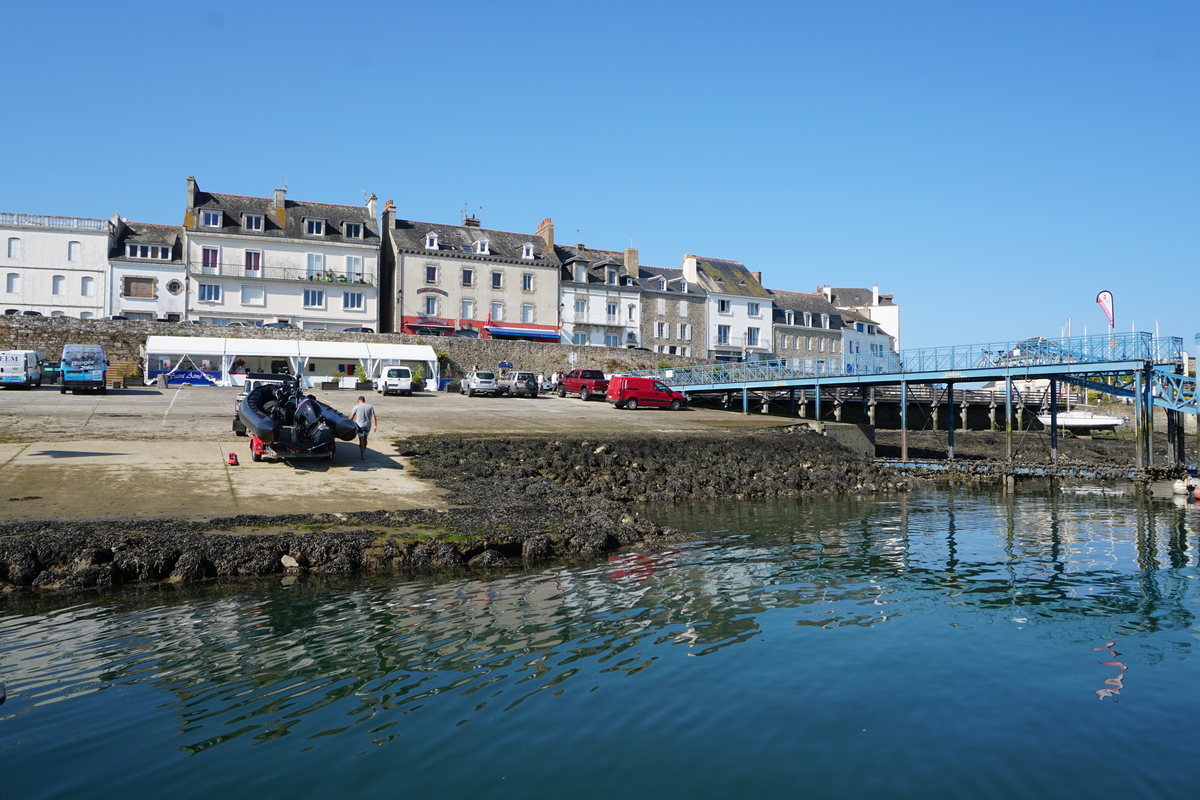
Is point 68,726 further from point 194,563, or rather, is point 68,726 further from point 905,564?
point 905,564

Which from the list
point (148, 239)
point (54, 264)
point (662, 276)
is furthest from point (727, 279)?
point (54, 264)

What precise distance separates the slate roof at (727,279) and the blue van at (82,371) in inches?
1932

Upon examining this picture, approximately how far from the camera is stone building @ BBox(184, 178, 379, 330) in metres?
55.0

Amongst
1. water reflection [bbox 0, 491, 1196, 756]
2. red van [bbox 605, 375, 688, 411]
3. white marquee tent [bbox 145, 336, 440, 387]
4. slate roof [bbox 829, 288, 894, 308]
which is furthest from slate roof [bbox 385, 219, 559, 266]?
water reflection [bbox 0, 491, 1196, 756]

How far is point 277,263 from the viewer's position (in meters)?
56.5

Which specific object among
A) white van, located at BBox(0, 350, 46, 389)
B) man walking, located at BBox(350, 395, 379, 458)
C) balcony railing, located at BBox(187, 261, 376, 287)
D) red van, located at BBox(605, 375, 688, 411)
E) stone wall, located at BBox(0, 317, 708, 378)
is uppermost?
balcony railing, located at BBox(187, 261, 376, 287)

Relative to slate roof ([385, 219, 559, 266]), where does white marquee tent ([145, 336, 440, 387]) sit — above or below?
below

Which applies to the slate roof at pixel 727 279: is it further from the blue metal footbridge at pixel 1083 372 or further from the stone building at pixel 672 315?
the blue metal footbridge at pixel 1083 372

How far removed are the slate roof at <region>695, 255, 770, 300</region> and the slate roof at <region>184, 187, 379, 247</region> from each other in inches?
1140

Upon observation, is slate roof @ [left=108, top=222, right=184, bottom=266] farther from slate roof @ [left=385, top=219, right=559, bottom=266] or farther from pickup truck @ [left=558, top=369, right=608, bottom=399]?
pickup truck @ [left=558, top=369, right=608, bottom=399]

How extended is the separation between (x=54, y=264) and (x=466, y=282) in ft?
86.3

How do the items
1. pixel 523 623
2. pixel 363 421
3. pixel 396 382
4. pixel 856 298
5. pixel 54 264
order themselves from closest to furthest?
1. pixel 523 623
2. pixel 363 421
3. pixel 396 382
4. pixel 54 264
5. pixel 856 298

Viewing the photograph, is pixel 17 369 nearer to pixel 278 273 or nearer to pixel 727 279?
pixel 278 273

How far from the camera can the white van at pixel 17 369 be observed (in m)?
36.7
